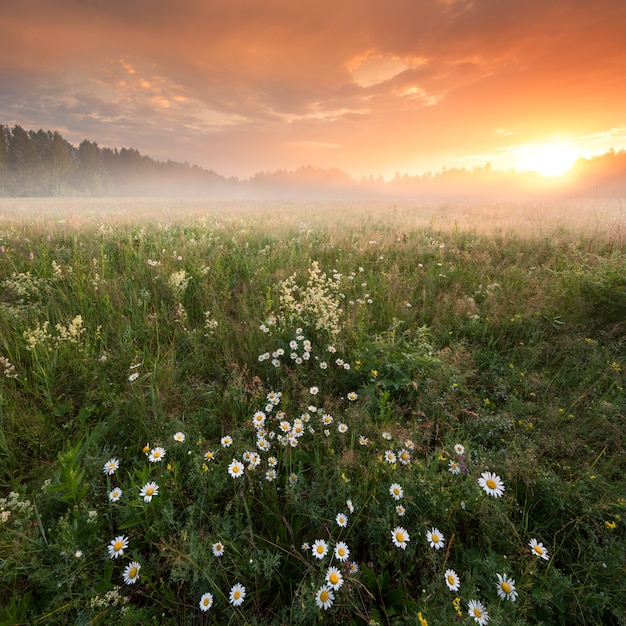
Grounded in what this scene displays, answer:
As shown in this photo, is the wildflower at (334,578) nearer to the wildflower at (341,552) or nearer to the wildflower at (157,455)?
the wildflower at (341,552)

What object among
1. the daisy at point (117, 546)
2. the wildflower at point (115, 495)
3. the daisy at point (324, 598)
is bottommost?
the daisy at point (324, 598)

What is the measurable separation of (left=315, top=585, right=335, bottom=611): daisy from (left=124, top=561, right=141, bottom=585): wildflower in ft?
2.82

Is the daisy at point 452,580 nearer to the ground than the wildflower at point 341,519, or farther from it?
nearer to the ground

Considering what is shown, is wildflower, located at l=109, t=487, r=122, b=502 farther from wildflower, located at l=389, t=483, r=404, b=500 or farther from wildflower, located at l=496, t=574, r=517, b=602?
wildflower, located at l=496, t=574, r=517, b=602

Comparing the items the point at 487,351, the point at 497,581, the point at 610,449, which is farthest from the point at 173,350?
the point at 610,449

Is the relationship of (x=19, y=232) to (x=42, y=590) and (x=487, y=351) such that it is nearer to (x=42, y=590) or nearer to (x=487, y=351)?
(x=42, y=590)

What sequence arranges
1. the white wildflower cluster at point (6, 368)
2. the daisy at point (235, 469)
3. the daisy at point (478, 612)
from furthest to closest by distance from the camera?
the white wildflower cluster at point (6, 368)
the daisy at point (235, 469)
the daisy at point (478, 612)

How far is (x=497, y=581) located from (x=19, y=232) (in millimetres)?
9340

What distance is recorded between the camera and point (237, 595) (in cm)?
151

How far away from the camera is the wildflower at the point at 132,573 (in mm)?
1516

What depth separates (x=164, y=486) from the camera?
189 centimetres

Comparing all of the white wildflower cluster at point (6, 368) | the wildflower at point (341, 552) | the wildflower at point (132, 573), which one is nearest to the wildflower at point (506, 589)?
the wildflower at point (341, 552)

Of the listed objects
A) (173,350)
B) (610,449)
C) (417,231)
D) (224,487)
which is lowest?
(610,449)

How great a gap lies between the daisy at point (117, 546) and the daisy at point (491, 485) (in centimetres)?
197
